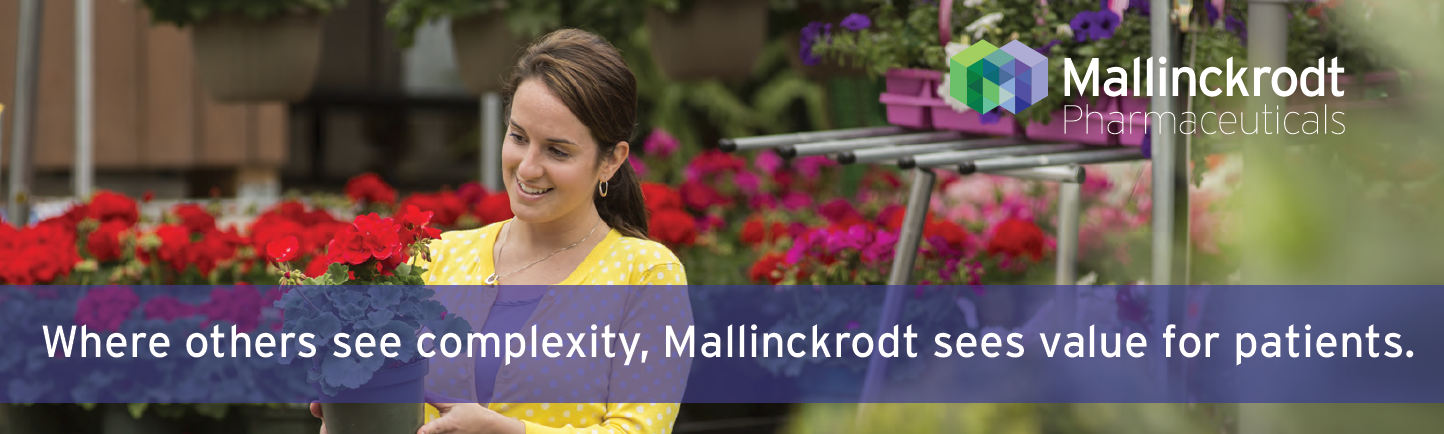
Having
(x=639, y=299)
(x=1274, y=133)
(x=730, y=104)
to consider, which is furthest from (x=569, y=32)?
(x=730, y=104)

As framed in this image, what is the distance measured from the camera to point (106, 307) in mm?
2523

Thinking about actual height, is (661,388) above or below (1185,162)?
below

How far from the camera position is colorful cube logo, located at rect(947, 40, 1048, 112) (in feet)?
5.82

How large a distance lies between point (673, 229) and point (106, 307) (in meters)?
1.17

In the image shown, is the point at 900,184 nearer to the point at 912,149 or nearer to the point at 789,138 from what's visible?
the point at 789,138

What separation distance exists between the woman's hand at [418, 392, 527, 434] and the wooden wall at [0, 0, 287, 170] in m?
5.32

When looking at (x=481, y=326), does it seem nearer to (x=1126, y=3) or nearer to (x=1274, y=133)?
(x=1126, y=3)

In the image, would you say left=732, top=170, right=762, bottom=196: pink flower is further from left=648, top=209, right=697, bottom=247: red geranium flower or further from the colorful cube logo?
the colorful cube logo

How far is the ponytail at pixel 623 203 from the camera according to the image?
57.3 inches

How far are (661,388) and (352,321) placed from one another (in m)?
0.36

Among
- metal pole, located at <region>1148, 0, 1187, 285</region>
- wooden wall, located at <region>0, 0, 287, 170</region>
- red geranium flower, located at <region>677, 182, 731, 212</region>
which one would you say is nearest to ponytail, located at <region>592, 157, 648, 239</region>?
metal pole, located at <region>1148, 0, 1187, 285</region>

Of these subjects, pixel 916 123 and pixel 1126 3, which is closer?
pixel 1126 3

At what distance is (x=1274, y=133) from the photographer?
0.37 m

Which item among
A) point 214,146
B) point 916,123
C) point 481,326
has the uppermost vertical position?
point 916,123
